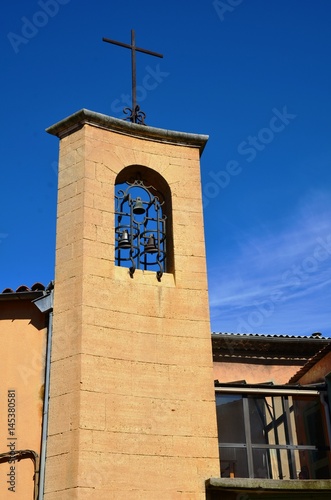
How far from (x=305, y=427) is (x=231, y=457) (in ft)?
5.30

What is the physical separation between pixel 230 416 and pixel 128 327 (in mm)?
2754

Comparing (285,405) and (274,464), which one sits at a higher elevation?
(285,405)

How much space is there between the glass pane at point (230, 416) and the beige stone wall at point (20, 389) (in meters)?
2.75

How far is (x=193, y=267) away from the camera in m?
10.0

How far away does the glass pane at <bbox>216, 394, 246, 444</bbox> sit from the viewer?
1020 centimetres

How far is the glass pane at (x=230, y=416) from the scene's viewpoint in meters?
10.2

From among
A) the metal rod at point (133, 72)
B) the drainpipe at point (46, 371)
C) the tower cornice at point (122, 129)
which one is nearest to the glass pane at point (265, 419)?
the drainpipe at point (46, 371)

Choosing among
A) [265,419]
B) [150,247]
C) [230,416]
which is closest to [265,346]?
[265,419]

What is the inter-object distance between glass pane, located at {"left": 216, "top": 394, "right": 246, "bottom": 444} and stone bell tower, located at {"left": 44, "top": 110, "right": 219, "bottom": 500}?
3.45 feet

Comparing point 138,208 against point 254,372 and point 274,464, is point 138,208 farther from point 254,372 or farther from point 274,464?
point 254,372

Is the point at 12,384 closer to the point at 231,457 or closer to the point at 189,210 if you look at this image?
the point at 189,210

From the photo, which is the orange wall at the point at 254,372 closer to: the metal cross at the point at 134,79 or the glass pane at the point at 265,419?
the glass pane at the point at 265,419

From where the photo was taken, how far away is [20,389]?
9016mm

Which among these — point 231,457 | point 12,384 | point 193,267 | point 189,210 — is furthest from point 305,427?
point 12,384
